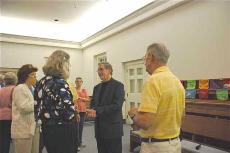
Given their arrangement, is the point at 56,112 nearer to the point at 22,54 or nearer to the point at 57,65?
the point at 57,65

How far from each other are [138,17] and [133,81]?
192cm

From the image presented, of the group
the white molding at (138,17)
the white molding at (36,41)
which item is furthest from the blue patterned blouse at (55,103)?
the white molding at (36,41)

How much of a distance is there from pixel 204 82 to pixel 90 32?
19.1ft

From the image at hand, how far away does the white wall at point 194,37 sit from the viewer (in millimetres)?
4551

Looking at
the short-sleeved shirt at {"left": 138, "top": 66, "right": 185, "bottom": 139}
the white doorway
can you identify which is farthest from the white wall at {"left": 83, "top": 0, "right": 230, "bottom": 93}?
the short-sleeved shirt at {"left": 138, "top": 66, "right": 185, "bottom": 139}

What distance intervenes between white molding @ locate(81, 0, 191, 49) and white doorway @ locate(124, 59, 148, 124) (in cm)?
112

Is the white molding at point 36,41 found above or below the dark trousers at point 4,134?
above

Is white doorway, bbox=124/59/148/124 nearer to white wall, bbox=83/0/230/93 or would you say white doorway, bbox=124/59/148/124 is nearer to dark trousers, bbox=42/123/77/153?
white wall, bbox=83/0/230/93

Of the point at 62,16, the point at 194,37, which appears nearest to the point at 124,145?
the point at 194,37

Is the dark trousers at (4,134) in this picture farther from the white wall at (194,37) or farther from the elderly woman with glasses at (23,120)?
the white wall at (194,37)

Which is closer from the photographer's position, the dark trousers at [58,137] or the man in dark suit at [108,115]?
the dark trousers at [58,137]

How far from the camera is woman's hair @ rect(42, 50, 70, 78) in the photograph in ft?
6.75

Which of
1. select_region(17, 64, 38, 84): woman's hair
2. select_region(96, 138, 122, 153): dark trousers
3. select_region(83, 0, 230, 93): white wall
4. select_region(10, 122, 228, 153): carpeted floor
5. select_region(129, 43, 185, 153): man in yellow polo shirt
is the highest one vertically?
select_region(83, 0, 230, 93): white wall

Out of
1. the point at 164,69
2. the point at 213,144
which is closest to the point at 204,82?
the point at 213,144
